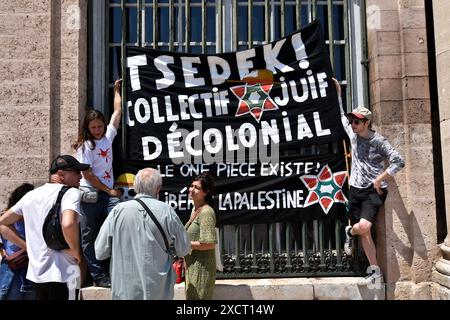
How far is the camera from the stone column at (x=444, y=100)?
5.32 metres

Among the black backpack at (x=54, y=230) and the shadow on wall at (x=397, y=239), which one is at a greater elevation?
the black backpack at (x=54, y=230)

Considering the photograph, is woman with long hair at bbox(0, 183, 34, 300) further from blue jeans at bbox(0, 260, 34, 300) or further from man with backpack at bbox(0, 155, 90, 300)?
man with backpack at bbox(0, 155, 90, 300)

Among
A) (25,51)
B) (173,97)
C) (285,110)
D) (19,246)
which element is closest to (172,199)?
(173,97)

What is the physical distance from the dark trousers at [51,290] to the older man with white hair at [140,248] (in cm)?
51

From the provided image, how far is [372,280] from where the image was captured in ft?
18.3

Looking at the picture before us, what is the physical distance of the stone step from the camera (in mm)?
5523

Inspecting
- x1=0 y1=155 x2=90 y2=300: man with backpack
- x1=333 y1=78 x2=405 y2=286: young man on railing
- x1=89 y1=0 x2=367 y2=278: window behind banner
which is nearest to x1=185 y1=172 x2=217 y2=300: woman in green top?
x1=0 y1=155 x2=90 y2=300: man with backpack

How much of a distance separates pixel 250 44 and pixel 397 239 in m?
3.11

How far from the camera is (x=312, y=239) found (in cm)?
601

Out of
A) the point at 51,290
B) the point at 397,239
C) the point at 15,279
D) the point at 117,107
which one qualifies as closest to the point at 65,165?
the point at 51,290

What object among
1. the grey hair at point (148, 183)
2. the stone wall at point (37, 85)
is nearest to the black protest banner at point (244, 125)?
the stone wall at point (37, 85)

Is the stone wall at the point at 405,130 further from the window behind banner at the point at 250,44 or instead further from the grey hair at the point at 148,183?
the grey hair at the point at 148,183

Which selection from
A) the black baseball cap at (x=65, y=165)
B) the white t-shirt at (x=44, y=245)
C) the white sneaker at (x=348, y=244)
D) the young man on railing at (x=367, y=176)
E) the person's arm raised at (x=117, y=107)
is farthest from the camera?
the person's arm raised at (x=117, y=107)
